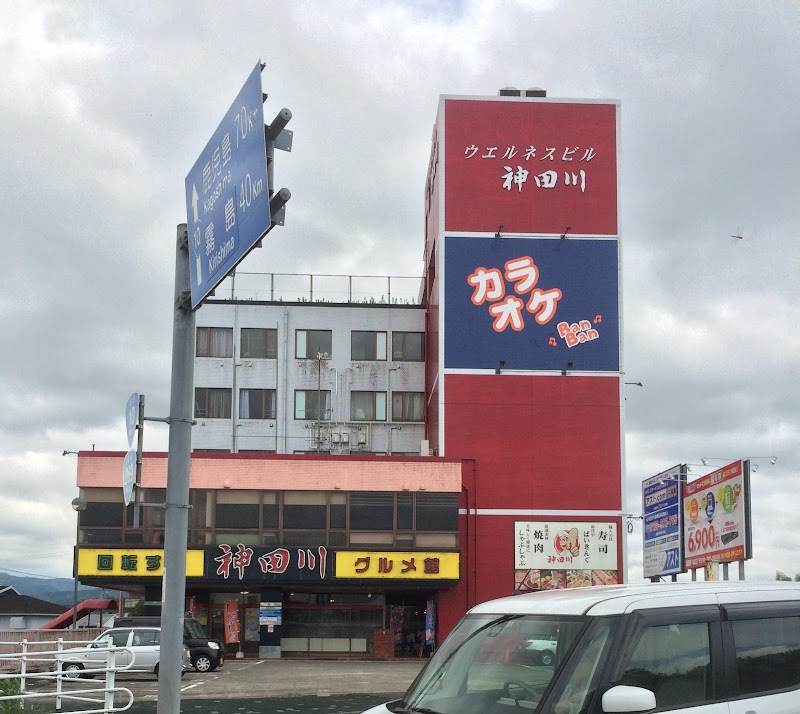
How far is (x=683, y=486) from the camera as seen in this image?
3962 centimetres

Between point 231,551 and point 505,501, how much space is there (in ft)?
35.2

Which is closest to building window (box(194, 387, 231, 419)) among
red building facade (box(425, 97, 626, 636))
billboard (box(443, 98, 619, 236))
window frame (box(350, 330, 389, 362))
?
window frame (box(350, 330, 389, 362))

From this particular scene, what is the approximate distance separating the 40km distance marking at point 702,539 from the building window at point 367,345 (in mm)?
19962

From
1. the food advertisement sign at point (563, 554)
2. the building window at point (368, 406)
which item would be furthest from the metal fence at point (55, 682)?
the building window at point (368, 406)

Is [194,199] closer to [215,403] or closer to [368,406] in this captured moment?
[368,406]

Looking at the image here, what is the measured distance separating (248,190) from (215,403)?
150ft

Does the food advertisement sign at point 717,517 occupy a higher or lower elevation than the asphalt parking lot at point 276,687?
higher

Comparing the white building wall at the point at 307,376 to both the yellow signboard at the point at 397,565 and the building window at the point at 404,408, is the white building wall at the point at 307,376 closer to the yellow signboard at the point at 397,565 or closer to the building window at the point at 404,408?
the building window at the point at 404,408

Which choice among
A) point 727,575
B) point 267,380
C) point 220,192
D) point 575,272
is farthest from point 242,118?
point 267,380

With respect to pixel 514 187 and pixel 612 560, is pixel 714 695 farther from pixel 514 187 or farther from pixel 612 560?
pixel 514 187

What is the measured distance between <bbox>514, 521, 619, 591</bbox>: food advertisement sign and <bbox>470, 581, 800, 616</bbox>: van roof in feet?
116

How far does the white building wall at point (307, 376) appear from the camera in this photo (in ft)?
176

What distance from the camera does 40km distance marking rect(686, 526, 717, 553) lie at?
36156 millimetres

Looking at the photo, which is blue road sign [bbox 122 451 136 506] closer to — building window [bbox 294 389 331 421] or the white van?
the white van
